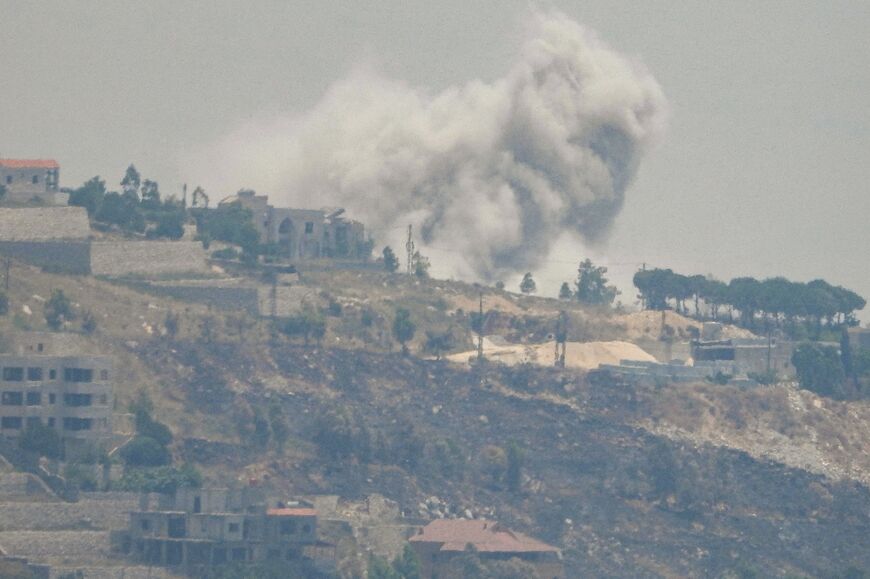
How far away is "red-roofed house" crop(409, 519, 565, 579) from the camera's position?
643 ft

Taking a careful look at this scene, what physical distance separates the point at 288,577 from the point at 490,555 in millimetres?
12116

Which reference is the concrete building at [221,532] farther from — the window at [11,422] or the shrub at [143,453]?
the window at [11,422]

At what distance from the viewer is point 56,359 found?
19975 centimetres

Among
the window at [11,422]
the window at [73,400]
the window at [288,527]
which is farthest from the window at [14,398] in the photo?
the window at [288,527]

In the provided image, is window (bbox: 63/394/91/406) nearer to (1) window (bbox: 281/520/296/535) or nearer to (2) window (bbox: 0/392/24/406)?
(2) window (bbox: 0/392/24/406)

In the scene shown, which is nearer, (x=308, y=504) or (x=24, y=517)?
(x=24, y=517)

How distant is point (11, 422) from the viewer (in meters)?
199

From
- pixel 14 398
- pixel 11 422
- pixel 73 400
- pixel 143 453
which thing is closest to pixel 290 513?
pixel 143 453

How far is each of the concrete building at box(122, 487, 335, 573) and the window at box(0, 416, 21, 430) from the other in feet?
37.8

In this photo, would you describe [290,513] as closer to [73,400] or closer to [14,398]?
[73,400]

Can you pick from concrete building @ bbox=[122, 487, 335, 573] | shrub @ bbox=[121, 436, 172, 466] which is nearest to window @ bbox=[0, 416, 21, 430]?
shrub @ bbox=[121, 436, 172, 466]

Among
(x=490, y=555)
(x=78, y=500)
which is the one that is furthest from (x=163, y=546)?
(x=490, y=555)

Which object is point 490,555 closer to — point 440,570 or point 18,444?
point 440,570

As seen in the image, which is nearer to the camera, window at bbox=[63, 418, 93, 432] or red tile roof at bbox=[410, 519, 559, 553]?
red tile roof at bbox=[410, 519, 559, 553]
